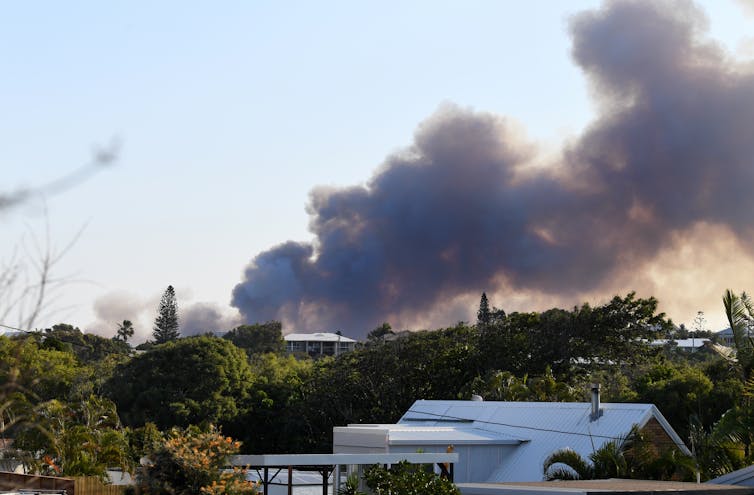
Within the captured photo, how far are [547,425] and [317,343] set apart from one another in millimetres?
147203

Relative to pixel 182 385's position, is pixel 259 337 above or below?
above

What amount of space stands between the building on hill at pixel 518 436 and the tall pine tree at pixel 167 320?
279 ft

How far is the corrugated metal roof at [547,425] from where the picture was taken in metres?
30.7

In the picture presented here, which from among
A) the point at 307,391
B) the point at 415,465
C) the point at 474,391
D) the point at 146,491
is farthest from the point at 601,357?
the point at 146,491

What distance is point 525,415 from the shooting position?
3475cm

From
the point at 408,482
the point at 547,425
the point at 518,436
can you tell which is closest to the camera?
the point at 408,482

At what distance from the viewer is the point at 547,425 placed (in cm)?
3325

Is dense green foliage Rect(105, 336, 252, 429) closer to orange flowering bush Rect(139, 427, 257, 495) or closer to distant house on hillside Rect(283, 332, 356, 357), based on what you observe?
orange flowering bush Rect(139, 427, 257, 495)

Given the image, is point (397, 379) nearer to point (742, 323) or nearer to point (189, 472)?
point (742, 323)

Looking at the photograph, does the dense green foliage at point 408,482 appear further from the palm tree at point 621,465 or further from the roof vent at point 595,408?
the roof vent at point 595,408

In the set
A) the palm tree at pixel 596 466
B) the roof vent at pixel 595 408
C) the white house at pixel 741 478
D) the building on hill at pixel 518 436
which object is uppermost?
the roof vent at pixel 595 408

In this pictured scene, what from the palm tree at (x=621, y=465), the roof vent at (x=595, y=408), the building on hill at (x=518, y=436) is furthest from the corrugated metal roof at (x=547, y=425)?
the palm tree at (x=621, y=465)

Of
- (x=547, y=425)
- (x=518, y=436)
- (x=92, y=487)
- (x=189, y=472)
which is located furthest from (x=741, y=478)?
(x=92, y=487)

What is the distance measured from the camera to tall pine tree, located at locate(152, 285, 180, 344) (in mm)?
116375
